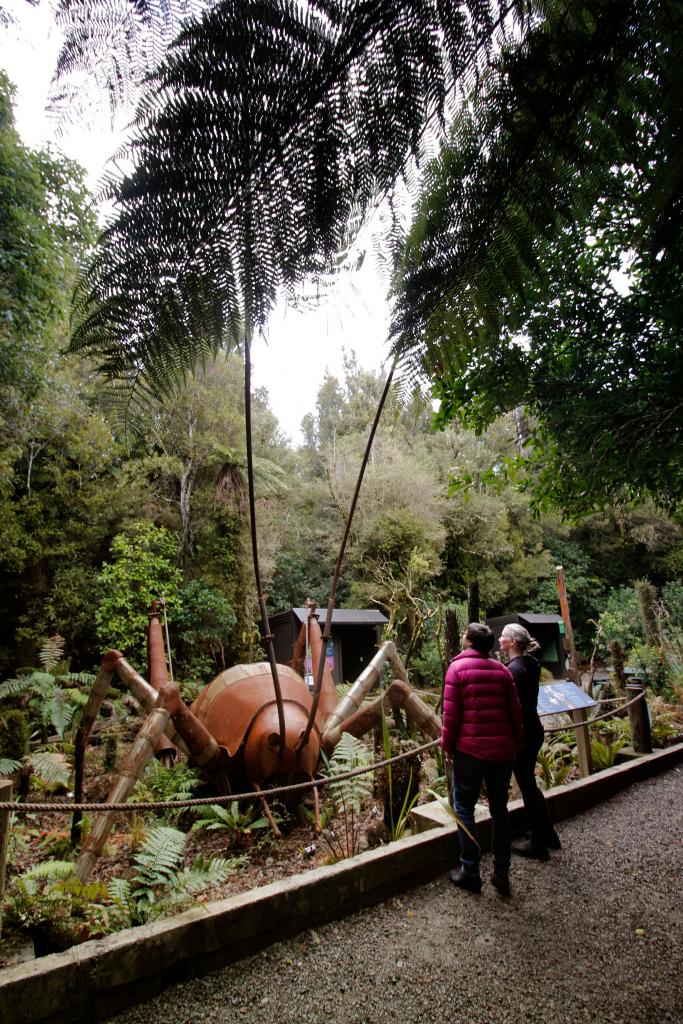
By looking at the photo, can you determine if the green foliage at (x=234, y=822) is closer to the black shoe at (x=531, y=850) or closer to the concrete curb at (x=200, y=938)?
the concrete curb at (x=200, y=938)

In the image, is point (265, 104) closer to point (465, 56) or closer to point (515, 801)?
point (465, 56)

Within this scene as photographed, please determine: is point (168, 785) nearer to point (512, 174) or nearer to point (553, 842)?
point (553, 842)

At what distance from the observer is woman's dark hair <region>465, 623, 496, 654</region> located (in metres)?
2.64

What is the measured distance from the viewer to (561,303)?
3.11 meters

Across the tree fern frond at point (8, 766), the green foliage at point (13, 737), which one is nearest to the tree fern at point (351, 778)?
the tree fern frond at point (8, 766)

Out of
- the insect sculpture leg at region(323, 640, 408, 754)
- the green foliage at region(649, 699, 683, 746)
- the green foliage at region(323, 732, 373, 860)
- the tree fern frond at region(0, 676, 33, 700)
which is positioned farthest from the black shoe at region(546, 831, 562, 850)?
the tree fern frond at region(0, 676, 33, 700)

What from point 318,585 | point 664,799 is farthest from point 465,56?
point 318,585

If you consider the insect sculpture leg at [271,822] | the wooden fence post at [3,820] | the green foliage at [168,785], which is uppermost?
the wooden fence post at [3,820]

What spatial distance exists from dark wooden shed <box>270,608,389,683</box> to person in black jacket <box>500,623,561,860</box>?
30.2 feet

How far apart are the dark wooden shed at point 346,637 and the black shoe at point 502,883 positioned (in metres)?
9.65

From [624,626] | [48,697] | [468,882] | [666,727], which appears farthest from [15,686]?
[624,626]

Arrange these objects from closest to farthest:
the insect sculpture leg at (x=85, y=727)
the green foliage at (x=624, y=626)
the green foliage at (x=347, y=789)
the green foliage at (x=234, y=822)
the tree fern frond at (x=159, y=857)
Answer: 1. the tree fern frond at (x=159, y=857)
2. the green foliage at (x=347, y=789)
3. the green foliage at (x=234, y=822)
4. the insect sculpture leg at (x=85, y=727)
5. the green foliage at (x=624, y=626)

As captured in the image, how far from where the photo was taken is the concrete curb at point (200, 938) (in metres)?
1.63

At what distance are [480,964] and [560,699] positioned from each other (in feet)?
7.55
